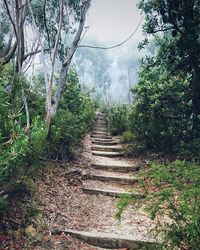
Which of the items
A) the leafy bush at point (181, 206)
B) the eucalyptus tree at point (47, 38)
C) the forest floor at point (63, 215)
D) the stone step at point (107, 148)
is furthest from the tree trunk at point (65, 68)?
the stone step at point (107, 148)

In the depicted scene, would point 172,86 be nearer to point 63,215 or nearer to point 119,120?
point 63,215

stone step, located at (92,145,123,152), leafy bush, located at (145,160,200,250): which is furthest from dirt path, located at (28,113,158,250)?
stone step, located at (92,145,123,152)

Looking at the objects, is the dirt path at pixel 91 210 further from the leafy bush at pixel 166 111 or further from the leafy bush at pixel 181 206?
the leafy bush at pixel 166 111

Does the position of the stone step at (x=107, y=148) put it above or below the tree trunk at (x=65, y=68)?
below

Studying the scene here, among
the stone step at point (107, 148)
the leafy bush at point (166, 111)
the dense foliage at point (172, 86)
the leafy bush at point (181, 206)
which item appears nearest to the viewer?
the leafy bush at point (181, 206)

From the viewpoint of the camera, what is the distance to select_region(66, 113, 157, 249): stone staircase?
395 cm

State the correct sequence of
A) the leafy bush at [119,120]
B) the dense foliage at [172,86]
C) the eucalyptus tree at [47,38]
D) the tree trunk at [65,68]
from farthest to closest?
the leafy bush at [119,120]
the dense foliage at [172,86]
the tree trunk at [65,68]
the eucalyptus tree at [47,38]

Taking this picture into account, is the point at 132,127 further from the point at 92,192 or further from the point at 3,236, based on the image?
the point at 3,236

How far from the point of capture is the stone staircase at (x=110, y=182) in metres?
3.95

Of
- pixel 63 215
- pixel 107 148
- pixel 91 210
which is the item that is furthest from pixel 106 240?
pixel 107 148

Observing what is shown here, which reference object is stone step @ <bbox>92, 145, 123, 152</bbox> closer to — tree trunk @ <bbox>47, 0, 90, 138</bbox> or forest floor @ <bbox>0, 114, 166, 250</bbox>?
forest floor @ <bbox>0, 114, 166, 250</bbox>

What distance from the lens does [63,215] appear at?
452 cm

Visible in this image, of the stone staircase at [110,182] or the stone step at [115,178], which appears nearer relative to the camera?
the stone staircase at [110,182]

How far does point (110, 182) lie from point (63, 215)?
8.74 feet
